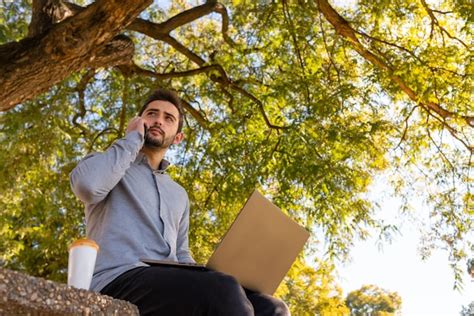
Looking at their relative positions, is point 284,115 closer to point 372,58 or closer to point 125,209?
point 372,58

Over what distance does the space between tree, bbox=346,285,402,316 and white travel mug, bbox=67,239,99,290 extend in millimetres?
23267

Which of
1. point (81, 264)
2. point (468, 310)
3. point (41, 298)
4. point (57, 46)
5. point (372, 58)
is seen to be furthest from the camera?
point (468, 310)

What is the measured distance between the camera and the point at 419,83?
530 centimetres

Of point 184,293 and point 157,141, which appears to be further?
point 157,141

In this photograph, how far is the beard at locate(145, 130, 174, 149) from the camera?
8.11ft

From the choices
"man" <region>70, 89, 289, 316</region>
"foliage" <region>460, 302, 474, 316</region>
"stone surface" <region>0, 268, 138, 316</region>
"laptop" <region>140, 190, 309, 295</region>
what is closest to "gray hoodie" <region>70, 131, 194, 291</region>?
"man" <region>70, 89, 289, 316</region>

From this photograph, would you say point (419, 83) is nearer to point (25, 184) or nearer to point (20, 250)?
point (25, 184)

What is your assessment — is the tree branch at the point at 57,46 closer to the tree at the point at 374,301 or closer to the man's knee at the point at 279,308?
the man's knee at the point at 279,308

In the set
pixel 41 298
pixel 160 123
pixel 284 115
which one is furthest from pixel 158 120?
pixel 284 115

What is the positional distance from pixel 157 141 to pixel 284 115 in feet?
12.0

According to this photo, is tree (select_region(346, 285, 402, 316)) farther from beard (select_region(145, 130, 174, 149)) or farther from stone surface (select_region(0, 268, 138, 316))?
stone surface (select_region(0, 268, 138, 316))

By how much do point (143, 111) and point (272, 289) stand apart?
0.97 meters

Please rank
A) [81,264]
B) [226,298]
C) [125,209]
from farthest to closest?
[125,209] → [226,298] → [81,264]

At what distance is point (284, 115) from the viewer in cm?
602
